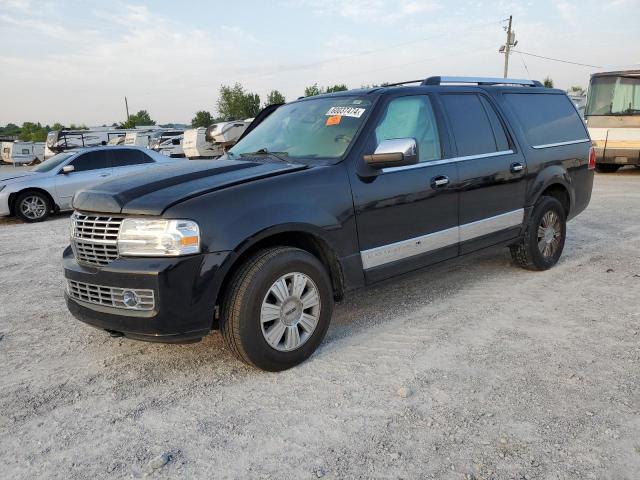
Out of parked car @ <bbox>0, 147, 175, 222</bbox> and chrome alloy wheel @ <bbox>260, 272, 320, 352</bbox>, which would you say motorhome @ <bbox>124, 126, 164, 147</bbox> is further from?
chrome alloy wheel @ <bbox>260, 272, 320, 352</bbox>

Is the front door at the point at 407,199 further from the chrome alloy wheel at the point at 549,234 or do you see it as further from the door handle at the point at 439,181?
the chrome alloy wheel at the point at 549,234

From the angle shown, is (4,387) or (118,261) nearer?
(118,261)

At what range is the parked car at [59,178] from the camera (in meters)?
10.6

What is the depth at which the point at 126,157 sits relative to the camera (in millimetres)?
11719

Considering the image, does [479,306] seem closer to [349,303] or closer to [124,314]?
[349,303]

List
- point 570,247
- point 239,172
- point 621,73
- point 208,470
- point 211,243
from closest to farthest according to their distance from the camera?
1. point 208,470
2. point 211,243
3. point 239,172
4. point 570,247
5. point 621,73

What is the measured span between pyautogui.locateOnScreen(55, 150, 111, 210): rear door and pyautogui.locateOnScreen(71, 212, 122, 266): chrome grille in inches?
324

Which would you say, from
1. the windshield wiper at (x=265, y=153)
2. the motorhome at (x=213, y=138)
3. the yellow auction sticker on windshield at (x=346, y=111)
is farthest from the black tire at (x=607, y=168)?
the windshield wiper at (x=265, y=153)

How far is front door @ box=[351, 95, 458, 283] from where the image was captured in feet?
12.4

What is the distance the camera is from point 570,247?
6.55 m

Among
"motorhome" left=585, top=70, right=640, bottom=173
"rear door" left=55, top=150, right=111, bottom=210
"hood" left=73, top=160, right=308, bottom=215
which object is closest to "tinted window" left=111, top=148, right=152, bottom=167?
"rear door" left=55, top=150, right=111, bottom=210

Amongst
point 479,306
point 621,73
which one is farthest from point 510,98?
point 621,73

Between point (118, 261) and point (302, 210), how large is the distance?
115cm

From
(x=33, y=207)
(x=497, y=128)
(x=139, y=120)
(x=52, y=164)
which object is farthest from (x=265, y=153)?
(x=139, y=120)
